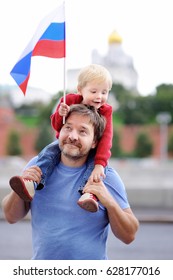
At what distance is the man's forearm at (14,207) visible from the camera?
85.8 inches

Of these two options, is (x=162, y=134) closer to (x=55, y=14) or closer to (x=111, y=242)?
(x=111, y=242)

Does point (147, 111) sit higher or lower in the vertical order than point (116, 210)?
lower

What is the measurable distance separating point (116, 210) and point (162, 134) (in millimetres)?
46061

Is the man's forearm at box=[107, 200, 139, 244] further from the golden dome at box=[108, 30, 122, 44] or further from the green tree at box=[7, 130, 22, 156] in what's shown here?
the golden dome at box=[108, 30, 122, 44]

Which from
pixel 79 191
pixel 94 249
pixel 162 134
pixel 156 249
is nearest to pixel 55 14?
pixel 79 191

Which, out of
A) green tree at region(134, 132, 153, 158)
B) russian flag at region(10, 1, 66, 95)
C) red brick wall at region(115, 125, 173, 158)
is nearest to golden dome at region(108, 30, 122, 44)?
red brick wall at region(115, 125, 173, 158)

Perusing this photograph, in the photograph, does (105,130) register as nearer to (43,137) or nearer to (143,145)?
(43,137)

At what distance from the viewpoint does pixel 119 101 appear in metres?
55.5

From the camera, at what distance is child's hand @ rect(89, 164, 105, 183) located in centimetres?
211

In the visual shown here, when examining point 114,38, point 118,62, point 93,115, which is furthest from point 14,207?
point 118,62

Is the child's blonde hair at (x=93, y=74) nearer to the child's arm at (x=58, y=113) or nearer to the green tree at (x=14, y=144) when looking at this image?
the child's arm at (x=58, y=113)

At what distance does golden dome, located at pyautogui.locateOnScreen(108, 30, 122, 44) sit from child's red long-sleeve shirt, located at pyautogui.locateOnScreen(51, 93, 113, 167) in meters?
64.2
